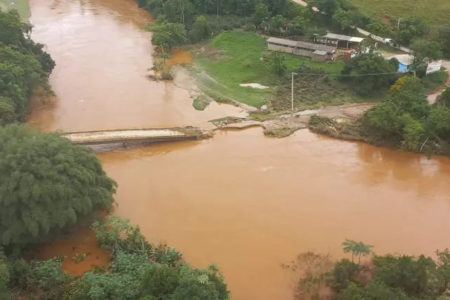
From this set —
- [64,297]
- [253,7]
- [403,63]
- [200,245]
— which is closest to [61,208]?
[64,297]

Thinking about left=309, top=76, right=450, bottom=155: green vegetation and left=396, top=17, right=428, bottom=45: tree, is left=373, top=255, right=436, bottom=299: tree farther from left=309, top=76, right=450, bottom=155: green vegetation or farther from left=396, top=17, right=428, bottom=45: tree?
left=396, top=17, right=428, bottom=45: tree

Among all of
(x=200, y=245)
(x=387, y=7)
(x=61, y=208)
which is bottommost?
(x=200, y=245)

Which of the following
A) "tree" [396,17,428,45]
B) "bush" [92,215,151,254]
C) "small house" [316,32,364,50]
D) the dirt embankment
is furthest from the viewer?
"small house" [316,32,364,50]

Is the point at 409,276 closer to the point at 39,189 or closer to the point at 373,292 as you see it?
the point at 373,292

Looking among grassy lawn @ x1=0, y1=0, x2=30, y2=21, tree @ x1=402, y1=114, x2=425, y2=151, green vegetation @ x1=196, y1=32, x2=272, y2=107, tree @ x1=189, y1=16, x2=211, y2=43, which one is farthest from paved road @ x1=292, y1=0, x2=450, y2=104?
grassy lawn @ x1=0, y1=0, x2=30, y2=21

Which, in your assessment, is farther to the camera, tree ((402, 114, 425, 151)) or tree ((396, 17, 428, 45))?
tree ((396, 17, 428, 45))

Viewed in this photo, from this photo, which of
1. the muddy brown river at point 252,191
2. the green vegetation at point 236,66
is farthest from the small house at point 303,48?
the muddy brown river at point 252,191

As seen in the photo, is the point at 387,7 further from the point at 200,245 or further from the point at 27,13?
the point at 27,13
